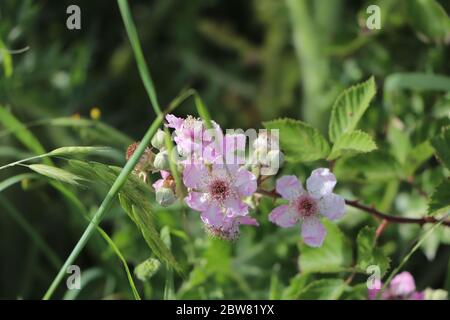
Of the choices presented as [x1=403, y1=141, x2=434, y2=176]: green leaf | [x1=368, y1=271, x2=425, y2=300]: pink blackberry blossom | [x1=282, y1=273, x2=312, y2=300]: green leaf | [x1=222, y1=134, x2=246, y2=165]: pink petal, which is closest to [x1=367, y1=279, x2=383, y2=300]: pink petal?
[x1=368, y1=271, x2=425, y2=300]: pink blackberry blossom

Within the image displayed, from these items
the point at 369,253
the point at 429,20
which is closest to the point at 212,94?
the point at 429,20

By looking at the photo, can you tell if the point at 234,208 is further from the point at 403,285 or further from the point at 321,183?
the point at 403,285

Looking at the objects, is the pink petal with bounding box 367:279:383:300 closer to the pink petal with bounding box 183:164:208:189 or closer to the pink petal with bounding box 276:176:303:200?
the pink petal with bounding box 276:176:303:200

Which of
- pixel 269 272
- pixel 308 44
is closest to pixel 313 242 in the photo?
pixel 269 272

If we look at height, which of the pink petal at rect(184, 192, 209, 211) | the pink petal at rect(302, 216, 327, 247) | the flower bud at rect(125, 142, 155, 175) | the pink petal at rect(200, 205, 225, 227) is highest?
the flower bud at rect(125, 142, 155, 175)
